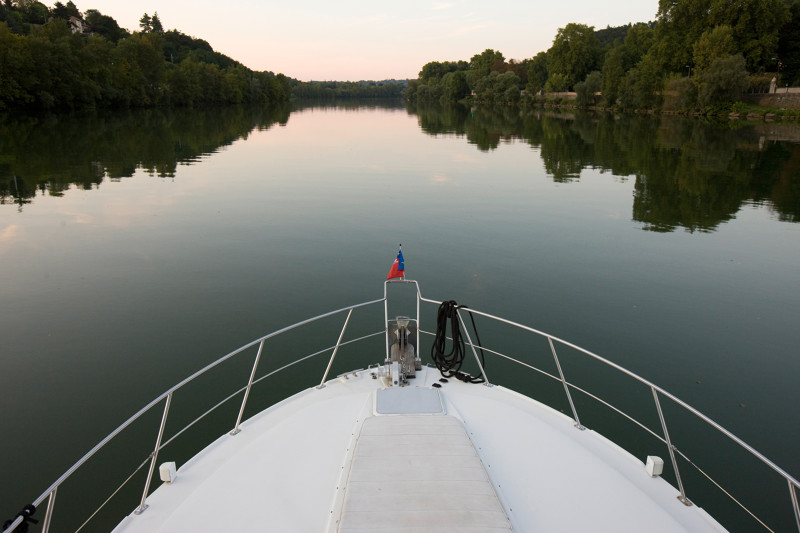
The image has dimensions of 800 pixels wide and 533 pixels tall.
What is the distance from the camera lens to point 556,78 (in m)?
102

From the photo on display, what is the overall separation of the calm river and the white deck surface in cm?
237

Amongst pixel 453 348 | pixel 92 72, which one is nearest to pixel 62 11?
pixel 92 72

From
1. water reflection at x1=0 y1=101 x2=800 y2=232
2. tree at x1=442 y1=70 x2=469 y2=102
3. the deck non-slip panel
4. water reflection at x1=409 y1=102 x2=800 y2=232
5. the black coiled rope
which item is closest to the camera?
the deck non-slip panel

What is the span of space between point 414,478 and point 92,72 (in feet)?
271

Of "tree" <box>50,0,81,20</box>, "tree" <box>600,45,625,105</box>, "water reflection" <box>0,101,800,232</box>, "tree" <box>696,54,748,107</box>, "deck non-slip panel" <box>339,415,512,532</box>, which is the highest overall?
"tree" <box>50,0,81,20</box>

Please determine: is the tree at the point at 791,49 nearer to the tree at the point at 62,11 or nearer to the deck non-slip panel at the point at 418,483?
the deck non-slip panel at the point at 418,483

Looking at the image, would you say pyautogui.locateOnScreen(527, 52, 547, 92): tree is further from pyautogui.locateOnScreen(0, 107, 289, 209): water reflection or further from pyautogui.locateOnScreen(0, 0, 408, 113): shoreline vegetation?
pyautogui.locateOnScreen(0, 107, 289, 209): water reflection

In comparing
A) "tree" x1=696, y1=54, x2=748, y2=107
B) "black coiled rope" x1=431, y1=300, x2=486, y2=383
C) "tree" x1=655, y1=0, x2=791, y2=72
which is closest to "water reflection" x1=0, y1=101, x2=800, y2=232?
"tree" x1=696, y1=54, x2=748, y2=107

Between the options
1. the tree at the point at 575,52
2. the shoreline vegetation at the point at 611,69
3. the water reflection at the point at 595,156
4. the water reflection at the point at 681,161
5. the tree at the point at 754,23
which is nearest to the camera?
the water reflection at the point at 681,161

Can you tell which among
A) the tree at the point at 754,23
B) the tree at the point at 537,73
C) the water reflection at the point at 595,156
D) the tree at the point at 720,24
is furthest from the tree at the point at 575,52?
the water reflection at the point at 595,156

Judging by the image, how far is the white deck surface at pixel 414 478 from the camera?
151 inches

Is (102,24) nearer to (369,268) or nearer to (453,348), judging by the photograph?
(369,268)

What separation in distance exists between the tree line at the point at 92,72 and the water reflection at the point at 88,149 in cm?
669

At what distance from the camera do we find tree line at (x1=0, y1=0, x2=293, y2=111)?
191 ft
